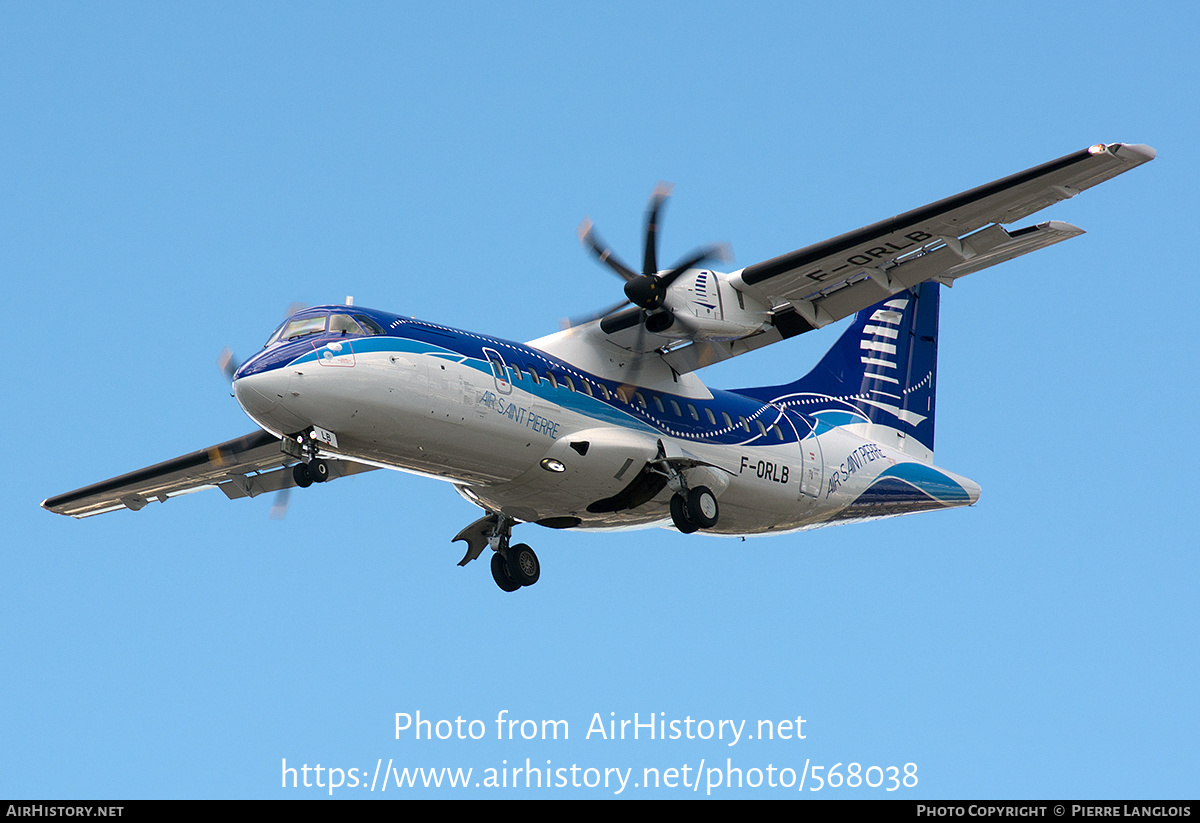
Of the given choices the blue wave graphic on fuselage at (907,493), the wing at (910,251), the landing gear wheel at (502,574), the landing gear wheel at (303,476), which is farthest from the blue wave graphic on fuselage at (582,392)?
the landing gear wheel at (502,574)

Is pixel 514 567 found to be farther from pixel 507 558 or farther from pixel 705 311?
pixel 705 311

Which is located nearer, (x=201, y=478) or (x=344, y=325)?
(x=344, y=325)

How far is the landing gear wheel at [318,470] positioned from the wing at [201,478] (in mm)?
3945

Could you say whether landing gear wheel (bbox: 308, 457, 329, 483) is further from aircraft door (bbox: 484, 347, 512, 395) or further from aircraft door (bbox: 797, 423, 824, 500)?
aircraft door (bbox: 797, 423, 824, 500)

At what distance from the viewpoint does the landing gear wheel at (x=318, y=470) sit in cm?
1472

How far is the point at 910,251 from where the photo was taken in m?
16.9

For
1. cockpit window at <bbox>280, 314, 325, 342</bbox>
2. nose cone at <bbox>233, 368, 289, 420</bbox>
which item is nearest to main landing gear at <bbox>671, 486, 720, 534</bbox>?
cockpit window at <bbox>280, 314, 325, 342</bbox>

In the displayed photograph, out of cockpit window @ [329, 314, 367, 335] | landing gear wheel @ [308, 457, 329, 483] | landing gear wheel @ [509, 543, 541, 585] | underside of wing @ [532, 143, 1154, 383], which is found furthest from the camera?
landing gear wheel @ [509, 543, 541, 585]

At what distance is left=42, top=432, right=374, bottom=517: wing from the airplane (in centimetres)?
4

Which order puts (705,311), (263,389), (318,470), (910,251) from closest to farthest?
(263,389)
(318,470)
(910,251)
(705,311)

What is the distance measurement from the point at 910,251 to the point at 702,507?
13.2 feet

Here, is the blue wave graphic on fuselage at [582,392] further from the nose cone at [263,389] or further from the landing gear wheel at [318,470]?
the landing gear wheel at [318,470]

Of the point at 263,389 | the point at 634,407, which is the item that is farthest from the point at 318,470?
the point at 634,407

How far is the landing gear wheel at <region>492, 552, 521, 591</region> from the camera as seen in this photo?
18.5m
